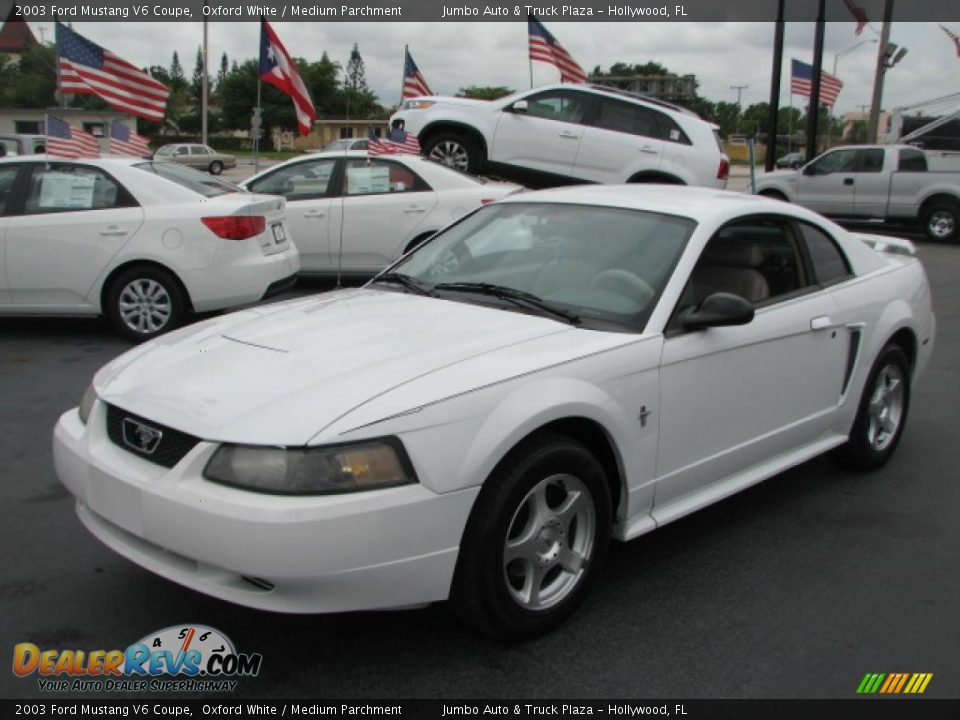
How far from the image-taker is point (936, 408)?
621 centimetres

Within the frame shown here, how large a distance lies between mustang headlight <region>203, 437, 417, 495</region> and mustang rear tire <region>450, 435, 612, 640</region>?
1.10 ft

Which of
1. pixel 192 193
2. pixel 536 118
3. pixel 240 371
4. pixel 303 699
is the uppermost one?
pixel 536 118

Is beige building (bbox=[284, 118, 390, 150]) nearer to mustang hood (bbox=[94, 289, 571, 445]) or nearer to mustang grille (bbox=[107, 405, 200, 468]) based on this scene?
mustang hood (bbox=[94, 289, 571, 445])

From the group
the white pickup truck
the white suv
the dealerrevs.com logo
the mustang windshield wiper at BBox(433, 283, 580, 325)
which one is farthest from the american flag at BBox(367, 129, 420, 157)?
the white pickup truck

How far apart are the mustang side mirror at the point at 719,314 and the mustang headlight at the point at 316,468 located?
1.39 meters

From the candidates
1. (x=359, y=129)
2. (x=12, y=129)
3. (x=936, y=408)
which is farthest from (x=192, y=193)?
(x=359, y=129)

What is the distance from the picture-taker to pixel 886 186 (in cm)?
1762

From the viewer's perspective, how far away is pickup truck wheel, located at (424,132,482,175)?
41.6 feet

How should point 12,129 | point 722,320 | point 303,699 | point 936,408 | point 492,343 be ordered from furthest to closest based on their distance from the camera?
point 12,129 < point 936,408 < point 722,320 < point 492,343 < point 303,699

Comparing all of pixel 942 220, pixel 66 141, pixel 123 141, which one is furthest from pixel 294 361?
pixel 942 220

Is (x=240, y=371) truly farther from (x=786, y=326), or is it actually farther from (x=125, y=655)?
(x=786, y=326)

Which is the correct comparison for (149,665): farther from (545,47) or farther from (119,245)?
(545,47)

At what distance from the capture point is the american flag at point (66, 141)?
7789mm

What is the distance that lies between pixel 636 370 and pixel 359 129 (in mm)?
83314
